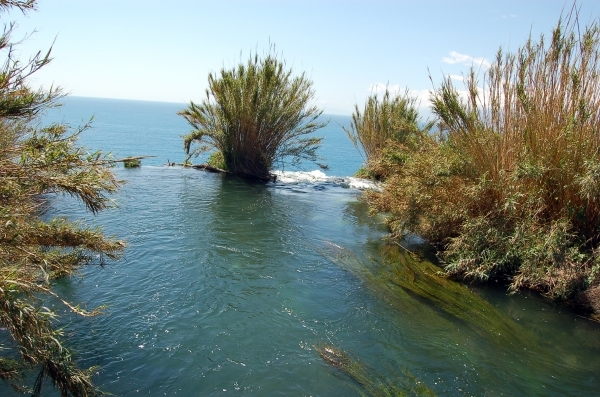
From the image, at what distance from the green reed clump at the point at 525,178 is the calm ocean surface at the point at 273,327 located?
31.2 inches

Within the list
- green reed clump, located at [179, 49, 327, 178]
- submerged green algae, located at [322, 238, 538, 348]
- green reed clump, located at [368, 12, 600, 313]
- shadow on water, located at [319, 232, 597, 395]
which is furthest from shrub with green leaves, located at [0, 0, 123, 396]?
green reed clump, located at [179, 49, 327, 178]

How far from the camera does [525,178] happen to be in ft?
29.1

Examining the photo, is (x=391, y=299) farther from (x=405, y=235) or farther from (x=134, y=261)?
(x=134, y=261)

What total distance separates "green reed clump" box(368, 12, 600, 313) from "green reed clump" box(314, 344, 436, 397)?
3.53 metres

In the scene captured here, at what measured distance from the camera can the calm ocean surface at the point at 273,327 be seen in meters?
5.57

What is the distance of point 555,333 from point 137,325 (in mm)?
6693

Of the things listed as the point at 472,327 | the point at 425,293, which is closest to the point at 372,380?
the point at 472,327

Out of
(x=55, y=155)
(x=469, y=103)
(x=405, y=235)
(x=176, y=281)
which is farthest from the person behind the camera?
(x=405, y=235)

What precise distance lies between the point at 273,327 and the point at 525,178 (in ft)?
19.6

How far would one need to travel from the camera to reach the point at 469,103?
9.94m

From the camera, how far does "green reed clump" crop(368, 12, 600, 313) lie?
315 inches

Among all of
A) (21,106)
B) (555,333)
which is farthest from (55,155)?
(555,333)

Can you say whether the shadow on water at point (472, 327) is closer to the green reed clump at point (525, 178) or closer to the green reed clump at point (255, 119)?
the green reed clump at point (525, 178)

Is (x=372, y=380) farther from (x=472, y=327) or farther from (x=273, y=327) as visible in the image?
(x=472, y=327)
